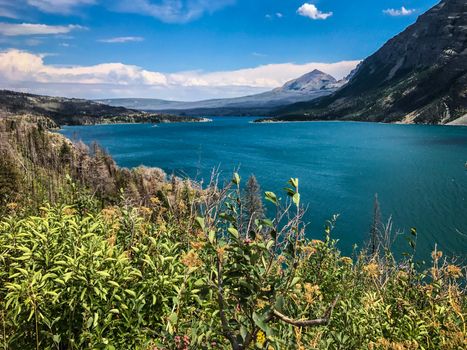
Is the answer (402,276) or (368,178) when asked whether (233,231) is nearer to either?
(402,276)

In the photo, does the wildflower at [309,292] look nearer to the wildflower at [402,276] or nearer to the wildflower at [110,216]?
the wildflower at [402,276]

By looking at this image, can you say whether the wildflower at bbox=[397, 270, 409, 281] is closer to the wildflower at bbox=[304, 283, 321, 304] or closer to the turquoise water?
the wildflower at bbox=[304, 283, 321, 304]

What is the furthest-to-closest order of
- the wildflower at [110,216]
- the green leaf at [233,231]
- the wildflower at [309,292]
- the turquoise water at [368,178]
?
the turquoise water at [368,178]
the wildflower at [110,216]
the wildflower at [309,292]
the green leaf at [233,231]

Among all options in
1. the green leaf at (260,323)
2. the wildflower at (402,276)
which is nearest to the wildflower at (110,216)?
the green leaf at (260,323)

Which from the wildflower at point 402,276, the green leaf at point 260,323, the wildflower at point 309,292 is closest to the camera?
the green leaf at point 260,323

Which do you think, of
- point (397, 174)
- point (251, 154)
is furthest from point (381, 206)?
point (251, 154)

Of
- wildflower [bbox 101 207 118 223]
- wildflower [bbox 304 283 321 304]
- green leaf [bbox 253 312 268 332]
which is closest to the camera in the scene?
green leaf [bbox 253 312 268 332]

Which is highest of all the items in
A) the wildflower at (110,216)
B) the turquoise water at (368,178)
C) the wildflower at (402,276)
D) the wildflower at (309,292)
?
the wildflower at (110,216)

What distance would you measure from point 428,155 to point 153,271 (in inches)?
5025

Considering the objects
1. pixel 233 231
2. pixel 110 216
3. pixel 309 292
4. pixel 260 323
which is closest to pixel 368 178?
pixel 110 216

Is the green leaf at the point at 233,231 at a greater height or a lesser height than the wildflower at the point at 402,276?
greater

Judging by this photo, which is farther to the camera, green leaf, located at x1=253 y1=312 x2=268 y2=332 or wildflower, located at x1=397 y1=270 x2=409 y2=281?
wildflower, located at x1=397 y1=270 x2=409 y2=281

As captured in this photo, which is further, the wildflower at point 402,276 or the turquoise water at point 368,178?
the turquoise water at point 368,178

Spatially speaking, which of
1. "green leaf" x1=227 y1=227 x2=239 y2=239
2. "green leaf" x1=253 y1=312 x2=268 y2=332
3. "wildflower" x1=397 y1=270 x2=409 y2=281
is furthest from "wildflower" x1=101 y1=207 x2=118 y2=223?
"wildflower" x1=397 y1=270 x2=409 y2=281
